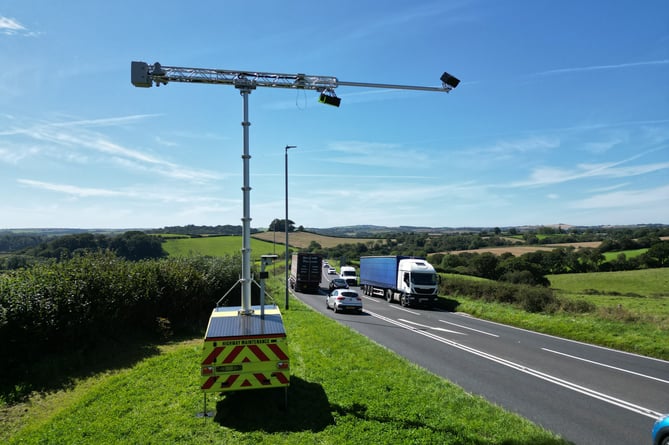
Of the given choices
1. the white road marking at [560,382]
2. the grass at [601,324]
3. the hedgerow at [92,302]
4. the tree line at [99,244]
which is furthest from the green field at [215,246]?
the white road marking at [560,382]

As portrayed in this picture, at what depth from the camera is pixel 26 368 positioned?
9469 mm

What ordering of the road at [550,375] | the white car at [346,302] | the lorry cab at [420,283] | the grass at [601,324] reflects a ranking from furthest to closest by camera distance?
the lorry cab at [420,283] → the white car at [346,302] → the grass at [601,324] → the road at [550,375]

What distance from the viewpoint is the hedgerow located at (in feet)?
32.4

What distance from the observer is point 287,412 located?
696cm

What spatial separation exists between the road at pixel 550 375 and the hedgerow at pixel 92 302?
321 inches

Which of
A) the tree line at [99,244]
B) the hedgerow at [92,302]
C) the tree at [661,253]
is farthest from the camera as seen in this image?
the tree at [661,253]

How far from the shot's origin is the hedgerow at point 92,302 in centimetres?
989

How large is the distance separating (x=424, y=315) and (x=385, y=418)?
720 inches

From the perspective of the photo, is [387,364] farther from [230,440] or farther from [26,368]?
[26,368]

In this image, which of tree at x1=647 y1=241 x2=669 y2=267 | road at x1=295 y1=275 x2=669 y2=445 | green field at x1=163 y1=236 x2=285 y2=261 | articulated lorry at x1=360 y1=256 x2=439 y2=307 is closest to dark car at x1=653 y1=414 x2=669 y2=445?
road at x1=295 y1=275 x2=669 y2=445

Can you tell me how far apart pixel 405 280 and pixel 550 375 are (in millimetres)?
18309

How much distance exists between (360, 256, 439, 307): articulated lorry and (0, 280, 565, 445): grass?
18279 millimetres

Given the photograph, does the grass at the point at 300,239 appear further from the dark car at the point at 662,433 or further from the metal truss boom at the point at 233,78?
the dark car at the point at 662,433

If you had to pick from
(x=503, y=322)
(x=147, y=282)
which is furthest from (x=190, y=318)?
(x=503, y=322)
